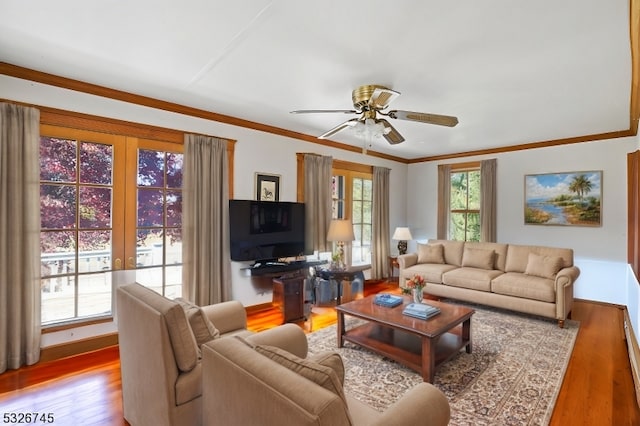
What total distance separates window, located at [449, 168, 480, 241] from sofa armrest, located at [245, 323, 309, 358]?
530 cm

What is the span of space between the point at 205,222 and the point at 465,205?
5.13m

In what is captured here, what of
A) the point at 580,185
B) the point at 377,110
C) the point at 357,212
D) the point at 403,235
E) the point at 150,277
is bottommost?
the point at 150,277

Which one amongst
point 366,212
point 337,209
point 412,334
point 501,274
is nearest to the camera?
point 412,334

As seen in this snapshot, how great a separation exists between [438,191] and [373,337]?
4.47 m

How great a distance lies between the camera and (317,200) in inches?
207

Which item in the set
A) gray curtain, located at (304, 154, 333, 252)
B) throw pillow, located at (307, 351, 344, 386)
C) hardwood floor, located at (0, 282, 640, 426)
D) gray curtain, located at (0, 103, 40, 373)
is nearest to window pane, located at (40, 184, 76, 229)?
gray curtain, located at (0, 103, 40, 373)

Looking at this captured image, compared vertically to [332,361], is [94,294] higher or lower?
lower

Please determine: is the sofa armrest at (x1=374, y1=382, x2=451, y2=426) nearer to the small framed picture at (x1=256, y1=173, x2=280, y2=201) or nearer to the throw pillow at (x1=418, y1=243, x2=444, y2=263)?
the small framed picture at (x1=256, y1=173, x2=280, y2=201)

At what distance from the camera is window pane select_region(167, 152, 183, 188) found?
12.5ft

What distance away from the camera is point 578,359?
313cm

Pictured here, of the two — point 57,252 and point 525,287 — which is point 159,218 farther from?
point 525,287

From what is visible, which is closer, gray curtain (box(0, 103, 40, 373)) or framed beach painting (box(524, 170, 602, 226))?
gray curtain (box(0, 103, 40, 373))

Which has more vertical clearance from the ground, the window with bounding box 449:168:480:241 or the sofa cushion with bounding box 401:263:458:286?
the window with bounding box 449:168:480:241

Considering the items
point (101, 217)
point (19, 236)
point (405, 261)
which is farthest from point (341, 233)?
point (19, 236)
